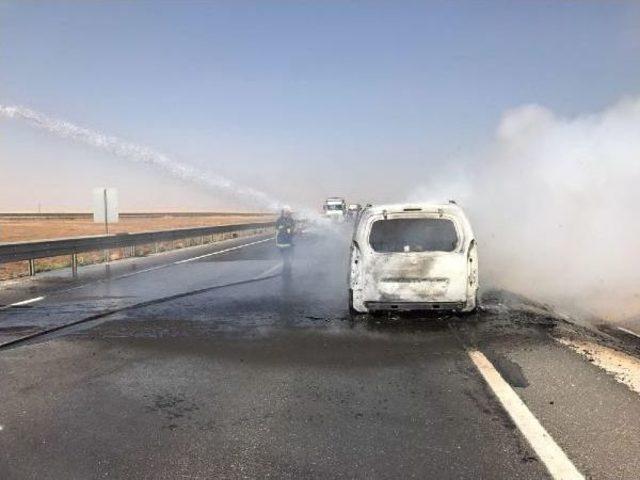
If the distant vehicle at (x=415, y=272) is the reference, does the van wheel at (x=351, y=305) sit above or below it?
below

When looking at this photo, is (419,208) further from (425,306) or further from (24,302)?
(24,302)

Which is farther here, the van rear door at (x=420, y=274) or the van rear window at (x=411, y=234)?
the van rear window at (x=411, y=234)

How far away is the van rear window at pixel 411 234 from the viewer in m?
10.2

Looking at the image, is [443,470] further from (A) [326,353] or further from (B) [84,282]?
(B) [84,282]

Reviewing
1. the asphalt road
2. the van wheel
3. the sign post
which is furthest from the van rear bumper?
the sign post

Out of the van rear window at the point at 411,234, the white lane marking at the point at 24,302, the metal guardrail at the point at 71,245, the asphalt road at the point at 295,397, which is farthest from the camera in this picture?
the metal guardrail at the point at 71,245

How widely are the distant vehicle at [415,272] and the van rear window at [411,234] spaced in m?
1.00

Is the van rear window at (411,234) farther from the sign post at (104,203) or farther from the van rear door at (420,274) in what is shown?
the sign post at (104,203)

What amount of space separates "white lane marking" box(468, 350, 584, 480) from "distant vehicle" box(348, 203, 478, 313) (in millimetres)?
2377

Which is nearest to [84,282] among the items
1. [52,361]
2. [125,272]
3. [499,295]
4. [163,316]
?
[125,272]

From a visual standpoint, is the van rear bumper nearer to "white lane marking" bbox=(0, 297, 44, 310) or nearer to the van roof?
the van roof

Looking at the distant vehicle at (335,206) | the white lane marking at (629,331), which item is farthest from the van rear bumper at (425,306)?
→ the distant vehicle at (335,206)

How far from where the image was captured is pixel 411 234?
34.5 feet

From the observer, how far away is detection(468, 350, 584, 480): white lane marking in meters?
3.73
